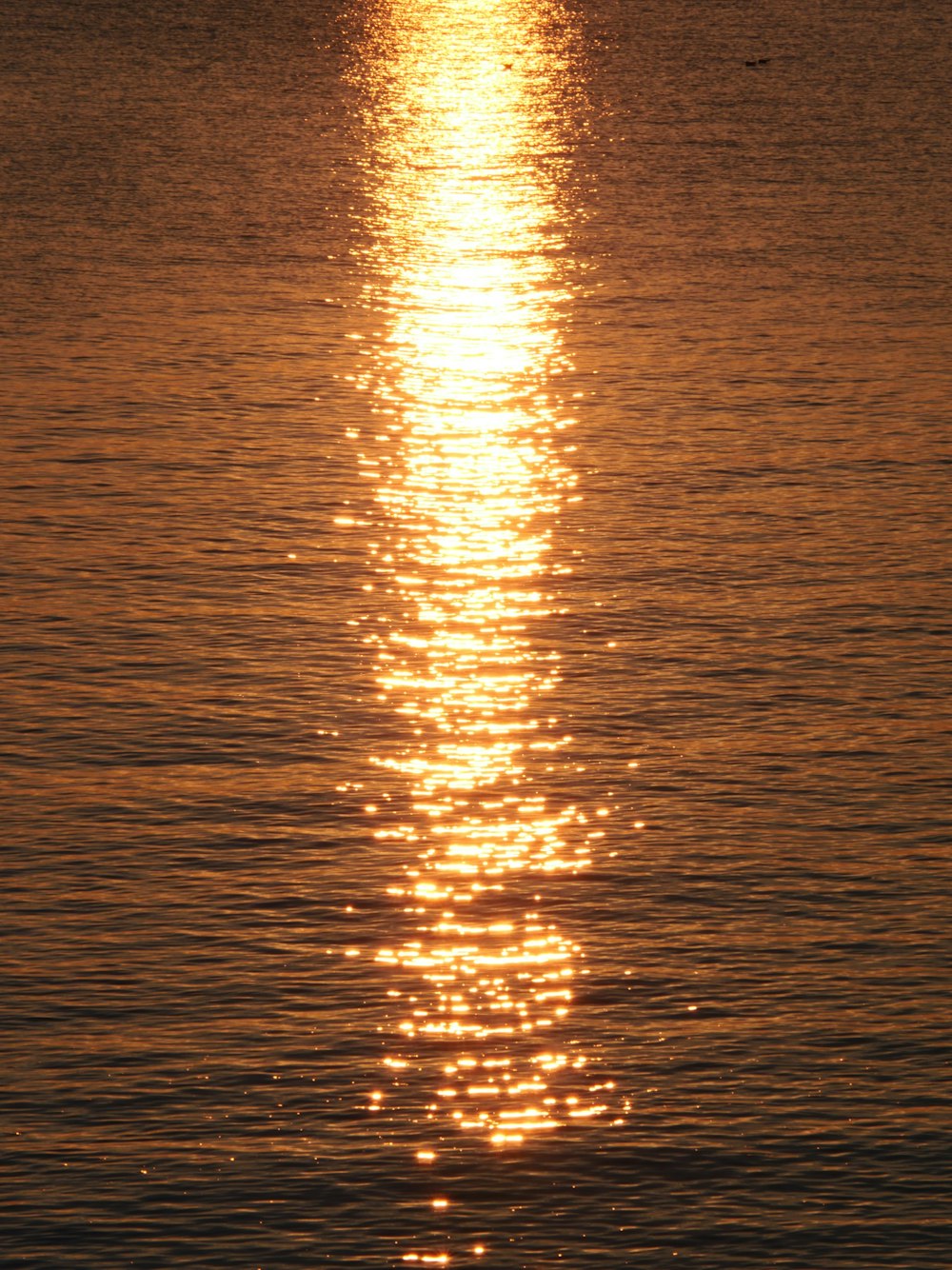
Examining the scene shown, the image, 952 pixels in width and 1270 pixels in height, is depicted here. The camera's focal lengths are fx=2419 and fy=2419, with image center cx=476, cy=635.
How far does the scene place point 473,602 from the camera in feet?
11.8

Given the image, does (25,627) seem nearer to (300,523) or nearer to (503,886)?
(300,523)

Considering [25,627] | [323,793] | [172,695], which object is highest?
[25,627]

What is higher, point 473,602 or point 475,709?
point 473,602

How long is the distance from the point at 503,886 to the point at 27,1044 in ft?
1.93

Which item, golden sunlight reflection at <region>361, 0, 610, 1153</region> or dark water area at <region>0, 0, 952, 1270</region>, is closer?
dark water area at <region>0, 0, 952, 1270</region>

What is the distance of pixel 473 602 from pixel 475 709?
43 centimetres

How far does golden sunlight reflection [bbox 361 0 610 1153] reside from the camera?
2381 mm

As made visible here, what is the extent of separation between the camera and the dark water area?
2160 mm

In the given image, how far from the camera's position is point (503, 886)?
106 inches

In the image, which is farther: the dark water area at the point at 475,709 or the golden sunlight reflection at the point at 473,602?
the golden sunlight reflection at the point at 473,602

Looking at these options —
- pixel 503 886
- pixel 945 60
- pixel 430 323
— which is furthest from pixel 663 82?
pixel 503 886

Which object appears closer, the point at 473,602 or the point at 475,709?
the point at 475,709

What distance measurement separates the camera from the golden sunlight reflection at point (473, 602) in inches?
93.7

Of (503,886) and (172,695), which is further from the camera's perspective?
(172,695)
